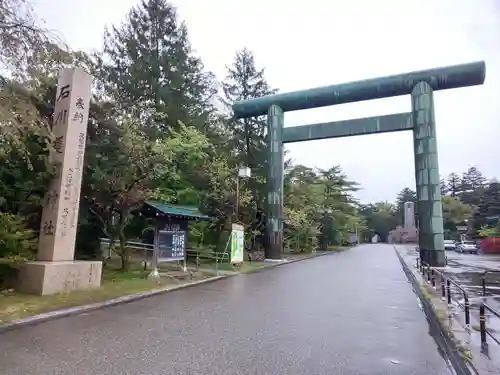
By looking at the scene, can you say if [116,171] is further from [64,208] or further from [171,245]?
[171,245]

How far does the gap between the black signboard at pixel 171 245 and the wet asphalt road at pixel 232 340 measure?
12.5 ft

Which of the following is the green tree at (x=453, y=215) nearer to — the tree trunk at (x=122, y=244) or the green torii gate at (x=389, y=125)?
the green torii gate at (x=389, y=125)

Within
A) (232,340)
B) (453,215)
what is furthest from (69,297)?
(453,215)

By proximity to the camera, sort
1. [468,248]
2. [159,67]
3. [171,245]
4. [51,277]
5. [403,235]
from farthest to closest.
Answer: [403,235] < [468,248] < [159,67] < [171,245] < [51,277]

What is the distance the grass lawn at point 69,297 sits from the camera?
7577 millimetres

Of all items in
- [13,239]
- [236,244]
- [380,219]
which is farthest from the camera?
[380,219]

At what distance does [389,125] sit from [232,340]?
1925cm

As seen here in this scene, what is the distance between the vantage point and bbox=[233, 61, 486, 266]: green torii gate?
67.7ft

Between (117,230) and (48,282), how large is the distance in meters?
5.10

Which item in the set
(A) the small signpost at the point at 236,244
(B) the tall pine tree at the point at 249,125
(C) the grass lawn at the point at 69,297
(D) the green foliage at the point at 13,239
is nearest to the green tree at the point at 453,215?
(B) the tall pine tree at the point at 249,125

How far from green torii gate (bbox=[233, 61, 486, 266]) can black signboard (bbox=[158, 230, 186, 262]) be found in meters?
11.0

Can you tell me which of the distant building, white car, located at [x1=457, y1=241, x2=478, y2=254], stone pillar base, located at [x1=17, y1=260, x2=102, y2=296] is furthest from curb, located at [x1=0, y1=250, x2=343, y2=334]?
the distant building

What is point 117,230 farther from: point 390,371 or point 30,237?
point 390,371

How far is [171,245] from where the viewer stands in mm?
14281
